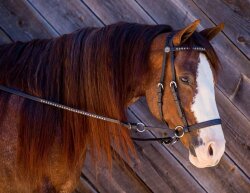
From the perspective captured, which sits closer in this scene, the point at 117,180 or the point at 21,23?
the point at 21,23

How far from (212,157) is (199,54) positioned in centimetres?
38

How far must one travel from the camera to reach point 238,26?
2.10 m

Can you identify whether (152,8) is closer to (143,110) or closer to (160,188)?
(143,110)

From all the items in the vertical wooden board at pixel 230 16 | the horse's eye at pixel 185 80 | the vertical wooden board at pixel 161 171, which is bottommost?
the vertical wooden board at pixel 161 171

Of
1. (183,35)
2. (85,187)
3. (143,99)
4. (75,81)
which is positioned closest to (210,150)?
(183,35)

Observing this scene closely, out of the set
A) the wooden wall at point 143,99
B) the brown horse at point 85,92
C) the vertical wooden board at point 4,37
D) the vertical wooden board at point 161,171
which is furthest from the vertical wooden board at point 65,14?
the vertical wooden board at point 161,171

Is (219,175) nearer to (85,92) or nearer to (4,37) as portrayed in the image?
(85,92)

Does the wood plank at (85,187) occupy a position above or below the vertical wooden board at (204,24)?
below

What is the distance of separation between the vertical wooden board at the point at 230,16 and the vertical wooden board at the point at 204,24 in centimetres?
3

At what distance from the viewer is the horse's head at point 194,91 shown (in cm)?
128

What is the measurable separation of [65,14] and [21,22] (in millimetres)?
258

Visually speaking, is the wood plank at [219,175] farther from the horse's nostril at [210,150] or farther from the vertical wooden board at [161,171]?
the horse's nostril at [210,150]

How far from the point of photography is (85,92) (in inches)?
54.2

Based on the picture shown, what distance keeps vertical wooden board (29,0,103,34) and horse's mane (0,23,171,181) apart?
0.65m
